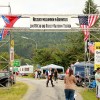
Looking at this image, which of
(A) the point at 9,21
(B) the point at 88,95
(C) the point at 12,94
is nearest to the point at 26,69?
(C) the point at 12,94

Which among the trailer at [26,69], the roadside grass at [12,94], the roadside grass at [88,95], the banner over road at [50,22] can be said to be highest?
the banner over road at [50,22]

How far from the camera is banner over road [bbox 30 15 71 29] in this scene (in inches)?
891

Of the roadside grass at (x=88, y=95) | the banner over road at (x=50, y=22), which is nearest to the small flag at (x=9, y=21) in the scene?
the banner over road at (x=50, y=22)

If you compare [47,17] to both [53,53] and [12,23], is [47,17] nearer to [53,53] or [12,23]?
[12,23]

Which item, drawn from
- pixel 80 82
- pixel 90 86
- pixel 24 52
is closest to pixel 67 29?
pixel 90 86

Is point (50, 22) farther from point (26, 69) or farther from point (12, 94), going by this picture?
point (26, 69)

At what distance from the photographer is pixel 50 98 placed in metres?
22.2

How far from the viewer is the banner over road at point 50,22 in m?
22.6

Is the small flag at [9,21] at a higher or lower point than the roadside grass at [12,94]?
higher

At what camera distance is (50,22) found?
74.6 feet

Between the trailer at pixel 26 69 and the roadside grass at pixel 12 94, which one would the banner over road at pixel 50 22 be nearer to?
the roadside grass at pixel 12 94

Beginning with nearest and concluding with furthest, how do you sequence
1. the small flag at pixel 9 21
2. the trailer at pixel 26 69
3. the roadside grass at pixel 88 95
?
the roadside grass at pixel 88 95, the small flag at pixel 9 21, the trailer at pixel 26 69

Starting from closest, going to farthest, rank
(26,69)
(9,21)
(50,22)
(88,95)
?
(50,22)
(9,21)
(88,95)
(26,69)

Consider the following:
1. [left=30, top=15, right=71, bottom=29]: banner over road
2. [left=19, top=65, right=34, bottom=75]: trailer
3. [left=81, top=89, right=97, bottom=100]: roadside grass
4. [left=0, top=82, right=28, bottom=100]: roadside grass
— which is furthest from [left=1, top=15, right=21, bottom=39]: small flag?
[left=19, top=65, right=34, bottom=75]: trailer
